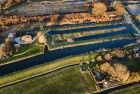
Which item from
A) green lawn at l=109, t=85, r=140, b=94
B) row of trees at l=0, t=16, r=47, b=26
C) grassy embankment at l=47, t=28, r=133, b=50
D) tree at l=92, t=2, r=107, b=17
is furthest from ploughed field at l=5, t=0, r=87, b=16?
green lawn at l=109, t=85, r=140, b=94

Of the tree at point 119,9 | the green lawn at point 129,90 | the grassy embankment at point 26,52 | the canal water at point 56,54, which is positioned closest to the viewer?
the green lawn at point 129,90

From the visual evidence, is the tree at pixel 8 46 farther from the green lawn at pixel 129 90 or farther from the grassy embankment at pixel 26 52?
the green lawn at pixel 129 90

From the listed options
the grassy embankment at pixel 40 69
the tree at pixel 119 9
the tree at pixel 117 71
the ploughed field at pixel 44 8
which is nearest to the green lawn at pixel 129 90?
the tree at pixel 117 71

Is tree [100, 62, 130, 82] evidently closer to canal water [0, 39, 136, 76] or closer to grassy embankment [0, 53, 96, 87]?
grassy embankment [0, 53, 96, 87]

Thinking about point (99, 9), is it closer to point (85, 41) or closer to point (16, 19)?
point (85, 41)

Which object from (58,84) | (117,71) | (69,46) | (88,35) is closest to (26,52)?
(69,46)

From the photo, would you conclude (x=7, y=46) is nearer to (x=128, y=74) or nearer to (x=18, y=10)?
(x=18, y=10)

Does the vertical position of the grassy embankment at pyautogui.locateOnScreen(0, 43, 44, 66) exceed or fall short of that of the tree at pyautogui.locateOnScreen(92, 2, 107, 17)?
it falls short
